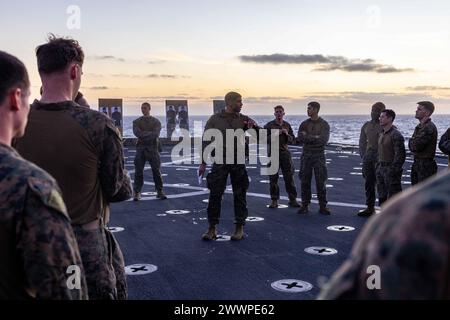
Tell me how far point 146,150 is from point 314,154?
3951 millimetres

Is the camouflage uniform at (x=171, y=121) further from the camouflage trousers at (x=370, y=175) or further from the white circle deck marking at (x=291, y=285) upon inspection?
the white circle deck marking at (x=291, y=285)

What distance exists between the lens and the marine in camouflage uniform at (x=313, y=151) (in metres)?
9.02

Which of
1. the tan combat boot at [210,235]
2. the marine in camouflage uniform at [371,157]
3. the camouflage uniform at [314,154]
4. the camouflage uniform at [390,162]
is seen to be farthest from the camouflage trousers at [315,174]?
the tan combat boot at [210,235]

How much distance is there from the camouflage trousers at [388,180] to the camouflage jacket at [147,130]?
16.7 feet

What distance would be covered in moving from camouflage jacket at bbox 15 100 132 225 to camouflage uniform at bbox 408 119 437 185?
20.1 feet

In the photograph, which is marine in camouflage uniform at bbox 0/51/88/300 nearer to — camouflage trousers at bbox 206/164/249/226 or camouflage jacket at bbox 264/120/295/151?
camouflage trousers at bbox 206/164/249/226

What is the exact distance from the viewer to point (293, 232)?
24.6ft

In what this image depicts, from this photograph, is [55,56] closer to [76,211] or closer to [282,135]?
[76,211]

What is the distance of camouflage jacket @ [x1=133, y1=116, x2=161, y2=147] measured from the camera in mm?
10703

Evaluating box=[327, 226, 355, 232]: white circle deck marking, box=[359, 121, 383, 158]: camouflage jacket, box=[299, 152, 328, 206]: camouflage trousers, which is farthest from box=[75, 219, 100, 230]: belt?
box=[359, 121, 383, 158]: camouflage jacket

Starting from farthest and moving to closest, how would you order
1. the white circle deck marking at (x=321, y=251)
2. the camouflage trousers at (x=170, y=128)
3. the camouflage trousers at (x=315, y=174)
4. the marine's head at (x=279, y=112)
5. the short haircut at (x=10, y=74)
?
1. the camouflage trousers at (x=170, y=128)
2. the marine's head at (x=279, y=112)
3. the camouflage trousers at (x=315, y=174)
4. the white circle deck marking at (x=321, y=251)
5. the short haircut at (x=10, y=74)
